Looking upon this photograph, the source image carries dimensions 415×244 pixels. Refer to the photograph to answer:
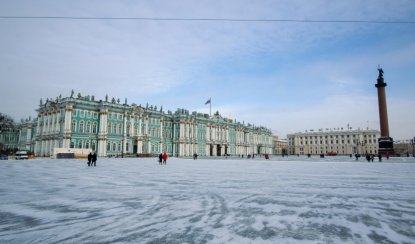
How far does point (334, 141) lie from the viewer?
14200cm

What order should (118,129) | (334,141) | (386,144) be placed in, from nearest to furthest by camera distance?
1. (386,144)
2. (118,129)
3. (334,141)

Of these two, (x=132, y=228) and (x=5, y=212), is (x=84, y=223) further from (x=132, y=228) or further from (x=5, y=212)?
(x=5, y=212)

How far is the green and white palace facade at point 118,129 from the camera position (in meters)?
61.8

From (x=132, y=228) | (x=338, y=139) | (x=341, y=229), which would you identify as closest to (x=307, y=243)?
(x=341, y=229)

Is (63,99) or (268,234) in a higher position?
(63,99)

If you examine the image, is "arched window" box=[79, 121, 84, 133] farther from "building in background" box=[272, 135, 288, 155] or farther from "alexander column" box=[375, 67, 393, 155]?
"building in background" box=[272, 135, 288, 155]

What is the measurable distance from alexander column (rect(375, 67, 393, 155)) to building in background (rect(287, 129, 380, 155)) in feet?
246

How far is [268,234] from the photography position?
518 centimetres

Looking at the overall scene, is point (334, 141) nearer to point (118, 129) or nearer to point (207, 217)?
point (118, 129)

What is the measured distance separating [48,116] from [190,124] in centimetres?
3949

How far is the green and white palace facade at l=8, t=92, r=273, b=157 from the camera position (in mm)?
61750

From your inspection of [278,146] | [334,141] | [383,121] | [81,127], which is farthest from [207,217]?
[278,146]

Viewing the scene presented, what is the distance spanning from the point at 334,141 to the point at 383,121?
95.9 metres

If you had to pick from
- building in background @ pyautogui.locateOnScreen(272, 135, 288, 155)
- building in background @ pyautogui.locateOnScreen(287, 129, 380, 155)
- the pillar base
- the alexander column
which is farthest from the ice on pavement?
building in background @ pyautogui.locateOnScreen(272, 135, 288, 155)
